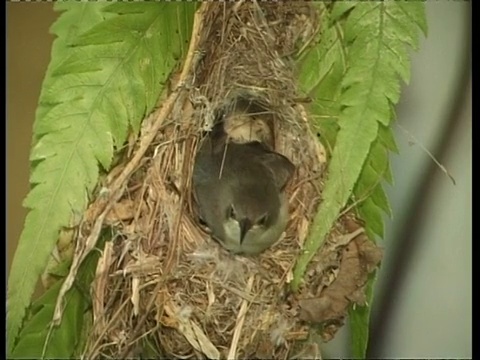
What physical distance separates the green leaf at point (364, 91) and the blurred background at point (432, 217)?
0.05m

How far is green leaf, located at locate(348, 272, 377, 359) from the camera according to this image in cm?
108

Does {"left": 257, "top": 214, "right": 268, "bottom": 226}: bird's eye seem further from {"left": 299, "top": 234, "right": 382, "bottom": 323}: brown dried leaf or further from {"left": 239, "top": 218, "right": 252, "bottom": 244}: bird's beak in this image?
{"left": 299, "top": 234, "right": 382, "bottom": 323}: brown dried leaf

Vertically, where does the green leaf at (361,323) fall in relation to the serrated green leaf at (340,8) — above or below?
below

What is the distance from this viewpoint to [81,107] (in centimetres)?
99

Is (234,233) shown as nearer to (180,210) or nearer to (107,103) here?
(180,210)

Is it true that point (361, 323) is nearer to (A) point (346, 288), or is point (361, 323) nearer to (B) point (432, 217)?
(A) point (346, 288)

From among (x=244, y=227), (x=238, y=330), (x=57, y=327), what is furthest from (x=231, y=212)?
(x=57, y=327)

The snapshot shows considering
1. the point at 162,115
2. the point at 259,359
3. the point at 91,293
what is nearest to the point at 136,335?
the point at 91,293

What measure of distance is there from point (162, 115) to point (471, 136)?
0.50 m

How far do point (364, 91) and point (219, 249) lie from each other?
0.33 meters

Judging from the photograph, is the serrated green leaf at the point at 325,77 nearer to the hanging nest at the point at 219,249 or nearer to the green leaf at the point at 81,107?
the hanging nest at the point at 219,249

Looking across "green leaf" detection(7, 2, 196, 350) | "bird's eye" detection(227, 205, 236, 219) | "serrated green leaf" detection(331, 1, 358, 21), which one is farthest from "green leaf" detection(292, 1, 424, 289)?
"green leaf" detection(7, 2, 196, 350)

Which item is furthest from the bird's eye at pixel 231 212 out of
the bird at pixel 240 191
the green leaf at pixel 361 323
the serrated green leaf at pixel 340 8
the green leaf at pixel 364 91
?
the serrated green leaf at pixel 340 8

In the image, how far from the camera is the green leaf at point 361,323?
3.53 feet
